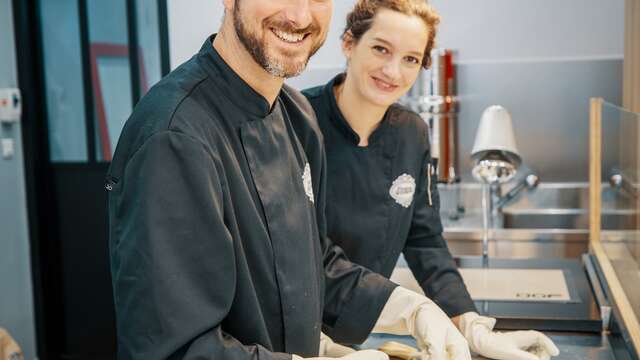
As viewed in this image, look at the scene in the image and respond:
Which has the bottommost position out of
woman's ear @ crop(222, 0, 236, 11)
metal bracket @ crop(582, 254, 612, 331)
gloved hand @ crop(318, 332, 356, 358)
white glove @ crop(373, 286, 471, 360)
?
metal bracket @ crop(582, 254, 612, 331)

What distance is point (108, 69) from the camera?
3596 mm

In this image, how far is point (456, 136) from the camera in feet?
10.4

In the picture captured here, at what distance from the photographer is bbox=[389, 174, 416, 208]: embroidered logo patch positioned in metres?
1.77

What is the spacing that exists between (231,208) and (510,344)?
645 mm

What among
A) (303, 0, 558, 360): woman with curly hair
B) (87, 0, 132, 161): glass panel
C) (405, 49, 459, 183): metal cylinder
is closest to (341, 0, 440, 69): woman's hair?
(303, 0, 558, 360): woman with curly hair

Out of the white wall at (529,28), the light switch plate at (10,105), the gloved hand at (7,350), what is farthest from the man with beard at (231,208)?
the light switch plate at (10,105)

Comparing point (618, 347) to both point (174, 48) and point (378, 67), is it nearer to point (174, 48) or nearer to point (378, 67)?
point (378, 67)

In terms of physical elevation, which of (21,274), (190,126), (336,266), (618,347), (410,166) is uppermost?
(190,126)

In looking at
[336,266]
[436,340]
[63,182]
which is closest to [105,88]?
[63,182]

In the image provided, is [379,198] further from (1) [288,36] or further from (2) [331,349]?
(1) [288,36]

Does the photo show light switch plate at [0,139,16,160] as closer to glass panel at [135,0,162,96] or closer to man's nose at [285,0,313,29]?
A: glass panel at [135,0,162,96]

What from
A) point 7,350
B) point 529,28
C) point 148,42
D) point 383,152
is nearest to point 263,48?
point 383,152

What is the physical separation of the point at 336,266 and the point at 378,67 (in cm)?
48

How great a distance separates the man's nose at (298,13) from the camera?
1088mm
